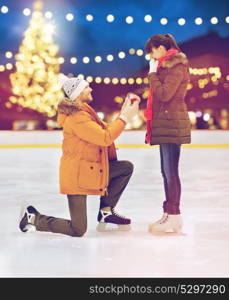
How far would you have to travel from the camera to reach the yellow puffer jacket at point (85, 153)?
434cm

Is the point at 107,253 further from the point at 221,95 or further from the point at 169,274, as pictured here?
the point at 221,95

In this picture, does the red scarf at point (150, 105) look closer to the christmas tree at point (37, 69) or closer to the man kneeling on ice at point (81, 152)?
the man kneeling on ice at point (81, 152)

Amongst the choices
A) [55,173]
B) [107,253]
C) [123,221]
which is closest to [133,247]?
[107,253]

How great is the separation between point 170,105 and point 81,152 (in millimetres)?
605

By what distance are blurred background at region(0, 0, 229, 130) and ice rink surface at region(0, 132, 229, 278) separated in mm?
16894

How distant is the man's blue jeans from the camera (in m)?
4.50

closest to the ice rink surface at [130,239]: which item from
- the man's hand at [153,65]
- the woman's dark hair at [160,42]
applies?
the man's hand at [153,65]

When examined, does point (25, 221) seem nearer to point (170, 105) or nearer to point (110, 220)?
point (110, 220)

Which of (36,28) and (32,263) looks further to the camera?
(36,28)

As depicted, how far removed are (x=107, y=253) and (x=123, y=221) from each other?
2.58ft

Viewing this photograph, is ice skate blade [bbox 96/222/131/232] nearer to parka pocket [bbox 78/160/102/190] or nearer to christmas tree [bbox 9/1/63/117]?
parka pocket [bbox 78/160/102/190]

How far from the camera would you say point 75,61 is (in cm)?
2422

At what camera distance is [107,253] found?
402 cm

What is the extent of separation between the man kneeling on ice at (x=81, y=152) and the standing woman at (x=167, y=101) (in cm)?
16
